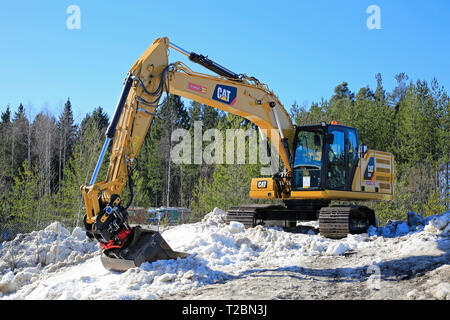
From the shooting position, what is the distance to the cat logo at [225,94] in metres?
9.04

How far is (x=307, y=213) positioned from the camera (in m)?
11.2

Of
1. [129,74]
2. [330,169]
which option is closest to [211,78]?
[129,74]

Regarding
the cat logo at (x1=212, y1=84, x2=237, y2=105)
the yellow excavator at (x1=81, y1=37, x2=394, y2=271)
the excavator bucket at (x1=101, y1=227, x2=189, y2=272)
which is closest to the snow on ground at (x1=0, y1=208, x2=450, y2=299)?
the excavator bucket at (x1=101, y1=227, x2=189, y2=272)

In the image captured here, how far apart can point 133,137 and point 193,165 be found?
31.0m

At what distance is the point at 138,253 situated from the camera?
22.2 feet

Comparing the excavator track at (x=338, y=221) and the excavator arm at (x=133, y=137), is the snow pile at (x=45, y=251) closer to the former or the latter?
the excavator arm at (x=133, y=137)

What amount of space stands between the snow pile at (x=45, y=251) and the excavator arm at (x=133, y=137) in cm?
262

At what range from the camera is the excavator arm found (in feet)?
21.3

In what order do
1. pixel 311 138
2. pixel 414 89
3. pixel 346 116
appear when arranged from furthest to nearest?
pixel 346 116 < pixel 414 89 < pixel 311 138

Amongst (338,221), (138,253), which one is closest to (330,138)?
(338,221)

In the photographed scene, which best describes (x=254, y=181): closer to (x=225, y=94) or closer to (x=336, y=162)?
(x=336, y=162)

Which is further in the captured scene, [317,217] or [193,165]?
[193,165]

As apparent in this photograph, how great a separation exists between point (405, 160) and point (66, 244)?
98.2 feet
